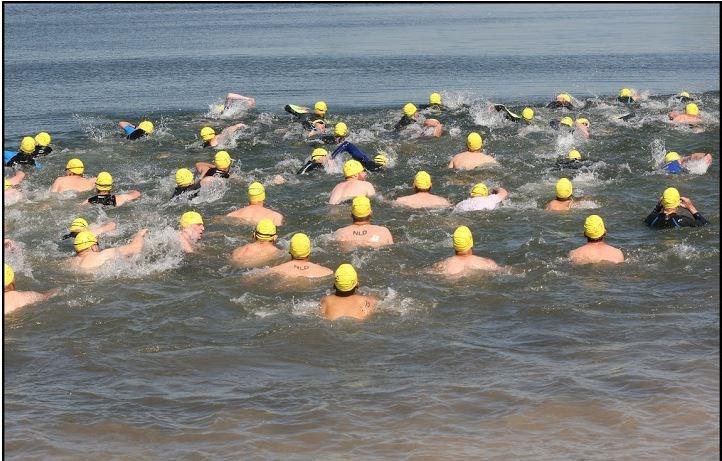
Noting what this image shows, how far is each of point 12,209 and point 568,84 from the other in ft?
67.6

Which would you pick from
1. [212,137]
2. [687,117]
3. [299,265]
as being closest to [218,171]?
[212,137]

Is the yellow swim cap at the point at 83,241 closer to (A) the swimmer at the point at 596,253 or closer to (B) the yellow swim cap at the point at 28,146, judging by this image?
(A) the swimmer at the point at 596,253

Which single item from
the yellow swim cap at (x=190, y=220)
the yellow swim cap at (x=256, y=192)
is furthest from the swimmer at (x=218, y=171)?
the yellow swim cap at (x=190, y=220)

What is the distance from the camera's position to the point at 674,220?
14406 millimetres

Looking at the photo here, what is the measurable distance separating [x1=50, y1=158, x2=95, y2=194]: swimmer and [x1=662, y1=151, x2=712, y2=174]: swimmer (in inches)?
442

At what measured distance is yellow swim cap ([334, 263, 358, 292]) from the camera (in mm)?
10555

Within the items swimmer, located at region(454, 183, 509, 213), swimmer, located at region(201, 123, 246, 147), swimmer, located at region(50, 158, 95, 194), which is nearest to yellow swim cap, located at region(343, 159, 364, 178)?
swimmer, located at region(454, 183, 509, 213)

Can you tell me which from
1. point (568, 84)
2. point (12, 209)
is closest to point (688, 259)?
point (12, 209)

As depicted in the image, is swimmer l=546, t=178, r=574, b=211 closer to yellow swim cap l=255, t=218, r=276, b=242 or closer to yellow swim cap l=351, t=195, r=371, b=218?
yellow swim cap l=351, t=195, r=371, b=218

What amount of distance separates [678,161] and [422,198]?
18.4 feet

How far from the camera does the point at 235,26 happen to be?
58281 millimetres

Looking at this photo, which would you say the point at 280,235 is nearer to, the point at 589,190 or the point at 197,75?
the point at 589,190

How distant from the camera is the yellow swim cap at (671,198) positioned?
45.8 feet

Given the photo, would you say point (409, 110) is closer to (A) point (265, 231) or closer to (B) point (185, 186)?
(B) point (185, 186)
